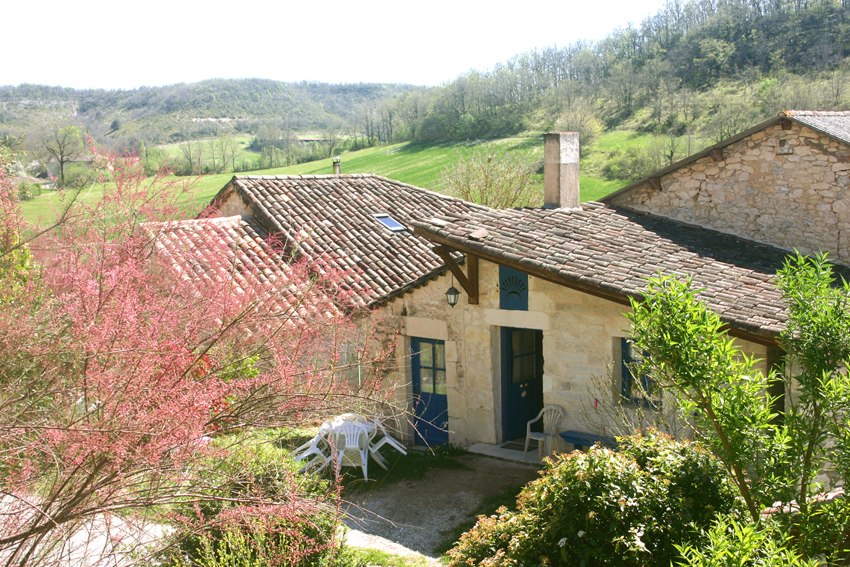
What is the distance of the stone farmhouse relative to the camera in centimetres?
806

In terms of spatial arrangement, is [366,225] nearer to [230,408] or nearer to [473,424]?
[473,424]

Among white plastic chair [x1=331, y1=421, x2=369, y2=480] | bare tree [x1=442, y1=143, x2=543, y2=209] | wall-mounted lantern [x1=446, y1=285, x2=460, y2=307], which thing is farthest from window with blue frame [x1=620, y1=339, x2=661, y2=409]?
bare tree [x1=442, y1=143, x2=543, y2=209]

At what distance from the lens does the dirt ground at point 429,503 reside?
7250 mm

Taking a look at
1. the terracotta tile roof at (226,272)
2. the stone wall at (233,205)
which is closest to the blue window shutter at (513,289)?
the terracotta tile roof at (226,272)

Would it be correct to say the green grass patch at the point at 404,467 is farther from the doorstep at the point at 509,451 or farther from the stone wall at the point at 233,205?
the stone wall at the point at 233,205

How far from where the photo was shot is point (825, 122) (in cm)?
915

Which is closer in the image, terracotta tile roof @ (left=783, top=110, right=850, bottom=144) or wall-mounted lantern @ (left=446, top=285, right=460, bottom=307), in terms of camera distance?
terracotta tile roof @ (left=783, top=110, right=850, bottom=144)

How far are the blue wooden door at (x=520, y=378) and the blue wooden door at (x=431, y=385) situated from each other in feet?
3.32

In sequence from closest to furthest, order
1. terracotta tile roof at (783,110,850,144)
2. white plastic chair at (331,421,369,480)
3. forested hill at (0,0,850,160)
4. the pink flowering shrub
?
the pink flowering shrub → terracotta tile roof at (783,110,850,144) → white plastic chair at (331,421,369,480) → forested hill at (0,0,850,160)

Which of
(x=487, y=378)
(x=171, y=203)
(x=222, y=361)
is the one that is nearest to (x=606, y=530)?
(x=222, y=361)

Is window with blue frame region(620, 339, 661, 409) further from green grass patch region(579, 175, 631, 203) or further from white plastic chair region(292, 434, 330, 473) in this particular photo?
green grass patch region(579, 175, 631, 203)

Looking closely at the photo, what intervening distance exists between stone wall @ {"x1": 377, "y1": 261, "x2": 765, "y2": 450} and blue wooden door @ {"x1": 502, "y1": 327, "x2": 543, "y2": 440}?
154 mm

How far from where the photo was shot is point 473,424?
9938 mm

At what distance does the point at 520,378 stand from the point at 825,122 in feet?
19.0
